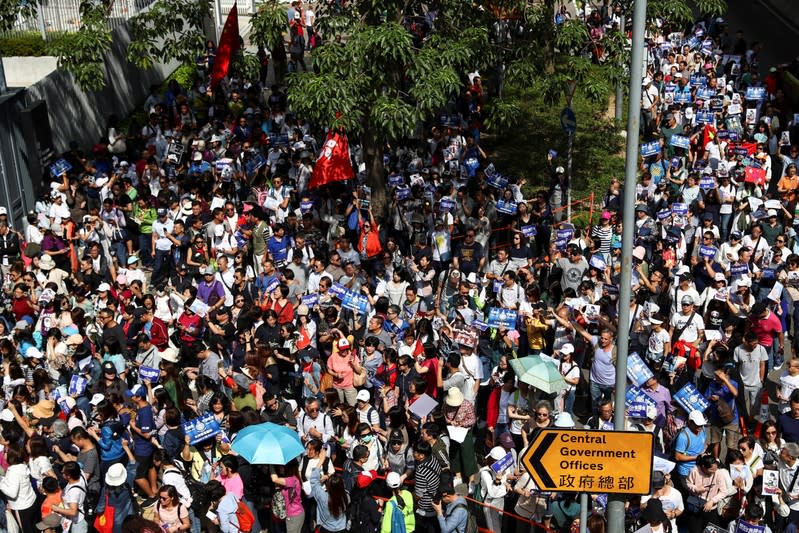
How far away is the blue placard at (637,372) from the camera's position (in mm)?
11859

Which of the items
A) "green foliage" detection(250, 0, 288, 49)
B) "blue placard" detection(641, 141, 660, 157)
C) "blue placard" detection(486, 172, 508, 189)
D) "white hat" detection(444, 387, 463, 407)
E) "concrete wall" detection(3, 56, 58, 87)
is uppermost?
"green foliage" detection(250, 0, 288, 49)

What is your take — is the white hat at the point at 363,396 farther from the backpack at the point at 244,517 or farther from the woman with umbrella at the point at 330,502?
the backpack at the point at 244,517

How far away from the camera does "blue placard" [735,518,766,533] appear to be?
1021cm

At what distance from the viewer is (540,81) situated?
18797 mm

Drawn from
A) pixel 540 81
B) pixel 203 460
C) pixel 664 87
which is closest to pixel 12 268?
pixel 203 460

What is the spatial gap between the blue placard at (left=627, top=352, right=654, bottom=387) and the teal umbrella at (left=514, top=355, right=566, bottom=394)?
79 cm

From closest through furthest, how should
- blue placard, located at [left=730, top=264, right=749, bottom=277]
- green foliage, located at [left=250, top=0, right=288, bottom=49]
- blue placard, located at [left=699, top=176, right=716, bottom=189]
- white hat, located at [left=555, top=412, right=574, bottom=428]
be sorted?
white hat, located at [left=555, top=412, right=574, bottom=428] → blue placard, located at [left=730, top=264, right=749, bottom=277] → blue placard, located at [left=699, top=176, right=716, bottom=189] → green foliage, located at [left=250, top=0, right=288, bottom=49]

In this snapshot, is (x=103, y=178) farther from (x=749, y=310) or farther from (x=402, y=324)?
(x=749, y=310)

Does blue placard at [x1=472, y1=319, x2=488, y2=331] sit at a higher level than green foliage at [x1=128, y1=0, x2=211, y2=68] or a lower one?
lower

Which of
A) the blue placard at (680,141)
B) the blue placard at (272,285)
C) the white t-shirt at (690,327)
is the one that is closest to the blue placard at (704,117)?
the blue placard at (680,141)

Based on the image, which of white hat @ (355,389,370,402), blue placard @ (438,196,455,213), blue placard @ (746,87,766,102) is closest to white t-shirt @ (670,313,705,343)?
white hat @ (355,389,370,402)

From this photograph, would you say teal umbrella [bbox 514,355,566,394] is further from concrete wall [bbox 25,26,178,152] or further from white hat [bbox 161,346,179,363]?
concrete wall [bbox 25,26,178,152]

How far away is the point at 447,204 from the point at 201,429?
22.4 feet

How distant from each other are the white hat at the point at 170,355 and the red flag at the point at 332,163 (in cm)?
516
